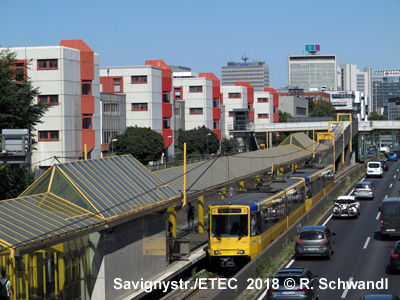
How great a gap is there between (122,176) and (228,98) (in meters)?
119

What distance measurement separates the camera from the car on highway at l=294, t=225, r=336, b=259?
105ft

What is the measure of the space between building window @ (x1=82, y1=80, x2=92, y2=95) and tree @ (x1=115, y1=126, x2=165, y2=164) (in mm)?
10813

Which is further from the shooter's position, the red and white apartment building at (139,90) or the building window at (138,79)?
the building window at (138,79)

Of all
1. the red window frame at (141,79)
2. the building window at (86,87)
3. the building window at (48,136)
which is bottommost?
the building window at (48,136)

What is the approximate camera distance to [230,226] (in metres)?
30.0

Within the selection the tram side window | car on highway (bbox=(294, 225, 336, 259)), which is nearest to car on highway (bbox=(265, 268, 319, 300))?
the tram side window

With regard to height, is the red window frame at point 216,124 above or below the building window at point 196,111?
below

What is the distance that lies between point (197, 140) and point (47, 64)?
4215cm

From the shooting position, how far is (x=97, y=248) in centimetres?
2258

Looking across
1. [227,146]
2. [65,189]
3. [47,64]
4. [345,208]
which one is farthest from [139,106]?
[65,189]

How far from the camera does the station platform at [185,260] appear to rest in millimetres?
24781

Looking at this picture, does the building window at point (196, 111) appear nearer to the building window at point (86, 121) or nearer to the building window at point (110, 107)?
the building window at point (110, 107)

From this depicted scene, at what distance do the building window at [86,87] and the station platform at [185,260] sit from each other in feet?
105

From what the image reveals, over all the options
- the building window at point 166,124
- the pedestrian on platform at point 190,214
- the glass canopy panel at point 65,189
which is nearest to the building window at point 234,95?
the building window at point 166,124
